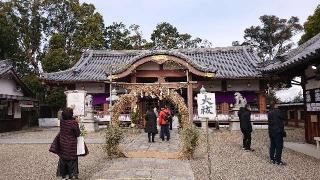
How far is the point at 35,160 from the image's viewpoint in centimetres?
1077

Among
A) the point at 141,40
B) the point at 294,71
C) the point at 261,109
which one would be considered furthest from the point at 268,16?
the point at 294,71

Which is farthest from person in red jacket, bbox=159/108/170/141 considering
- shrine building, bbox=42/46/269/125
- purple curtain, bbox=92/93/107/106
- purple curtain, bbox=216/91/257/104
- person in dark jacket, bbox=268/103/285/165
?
purple curtain, bbox=92/93/107/106

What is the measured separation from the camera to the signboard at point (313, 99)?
42.6ft

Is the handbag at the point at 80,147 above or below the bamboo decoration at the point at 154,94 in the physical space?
below

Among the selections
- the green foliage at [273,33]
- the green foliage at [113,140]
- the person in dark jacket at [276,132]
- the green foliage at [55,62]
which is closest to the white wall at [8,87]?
the green foliage at [55,62]

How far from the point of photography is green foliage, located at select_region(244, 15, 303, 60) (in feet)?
152

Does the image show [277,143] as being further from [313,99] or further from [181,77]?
[181,77]

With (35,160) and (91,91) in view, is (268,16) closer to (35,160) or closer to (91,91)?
(91,91)

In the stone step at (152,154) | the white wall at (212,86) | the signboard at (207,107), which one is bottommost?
the stone step at (152,154)

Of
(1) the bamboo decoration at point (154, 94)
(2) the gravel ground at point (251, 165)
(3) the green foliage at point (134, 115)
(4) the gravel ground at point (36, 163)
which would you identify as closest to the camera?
(2) the gravel ground at point (251, 165)

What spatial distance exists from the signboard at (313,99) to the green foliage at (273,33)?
33.5 meters

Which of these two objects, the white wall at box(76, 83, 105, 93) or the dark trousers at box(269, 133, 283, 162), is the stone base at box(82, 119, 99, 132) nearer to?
the white wall at box(76, 83, 105, 93)

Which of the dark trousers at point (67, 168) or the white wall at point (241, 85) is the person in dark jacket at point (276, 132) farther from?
the white wall at point (241, 85)

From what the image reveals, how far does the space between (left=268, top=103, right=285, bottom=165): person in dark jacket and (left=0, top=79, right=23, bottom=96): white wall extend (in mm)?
20230
